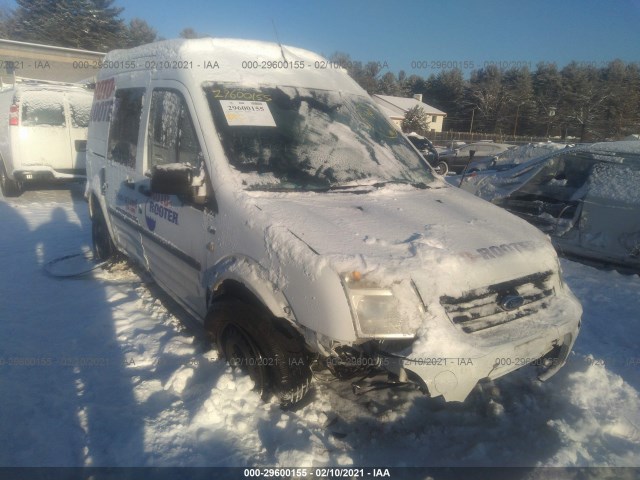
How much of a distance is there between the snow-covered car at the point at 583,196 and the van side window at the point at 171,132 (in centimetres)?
488

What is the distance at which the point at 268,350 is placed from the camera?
2477 mm

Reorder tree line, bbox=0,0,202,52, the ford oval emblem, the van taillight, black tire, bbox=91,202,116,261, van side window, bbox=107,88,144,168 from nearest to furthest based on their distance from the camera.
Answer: the ford oval emblem, van side window, bbox=107,88,144,168, black tire, bbox=91,202,116,261, the van taillight, tree line, bbox=0,0,202,52

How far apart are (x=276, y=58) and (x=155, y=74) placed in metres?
1.02

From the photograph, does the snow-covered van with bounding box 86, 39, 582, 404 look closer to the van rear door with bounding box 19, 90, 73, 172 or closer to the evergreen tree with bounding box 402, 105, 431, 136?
the van rear door with bounding box 19, 90, 73, 172

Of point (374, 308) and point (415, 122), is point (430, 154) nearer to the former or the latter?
point (374, 308)

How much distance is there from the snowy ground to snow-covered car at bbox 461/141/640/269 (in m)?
1.63

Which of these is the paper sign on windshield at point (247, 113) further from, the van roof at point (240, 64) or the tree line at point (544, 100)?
the tree line at point (544, 100)

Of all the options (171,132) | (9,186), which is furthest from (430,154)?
(171,132)

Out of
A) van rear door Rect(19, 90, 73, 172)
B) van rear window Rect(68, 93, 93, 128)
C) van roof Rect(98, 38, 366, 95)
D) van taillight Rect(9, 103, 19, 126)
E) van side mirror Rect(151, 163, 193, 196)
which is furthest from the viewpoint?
van rear window Rect(68, 93, 93, 128)

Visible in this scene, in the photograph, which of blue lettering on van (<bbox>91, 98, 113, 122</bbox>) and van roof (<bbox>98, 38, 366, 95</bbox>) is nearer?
van roof (<bbox>98, 38, 366, 95</bbox>)

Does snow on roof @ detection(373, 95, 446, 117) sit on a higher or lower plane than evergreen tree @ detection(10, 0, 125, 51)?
lower

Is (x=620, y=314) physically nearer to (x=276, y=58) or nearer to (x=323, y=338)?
(x=323, y=338)

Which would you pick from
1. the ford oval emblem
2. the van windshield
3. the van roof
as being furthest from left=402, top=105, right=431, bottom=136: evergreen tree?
the ford oval emblem

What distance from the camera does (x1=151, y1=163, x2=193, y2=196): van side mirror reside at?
8.70 ft
